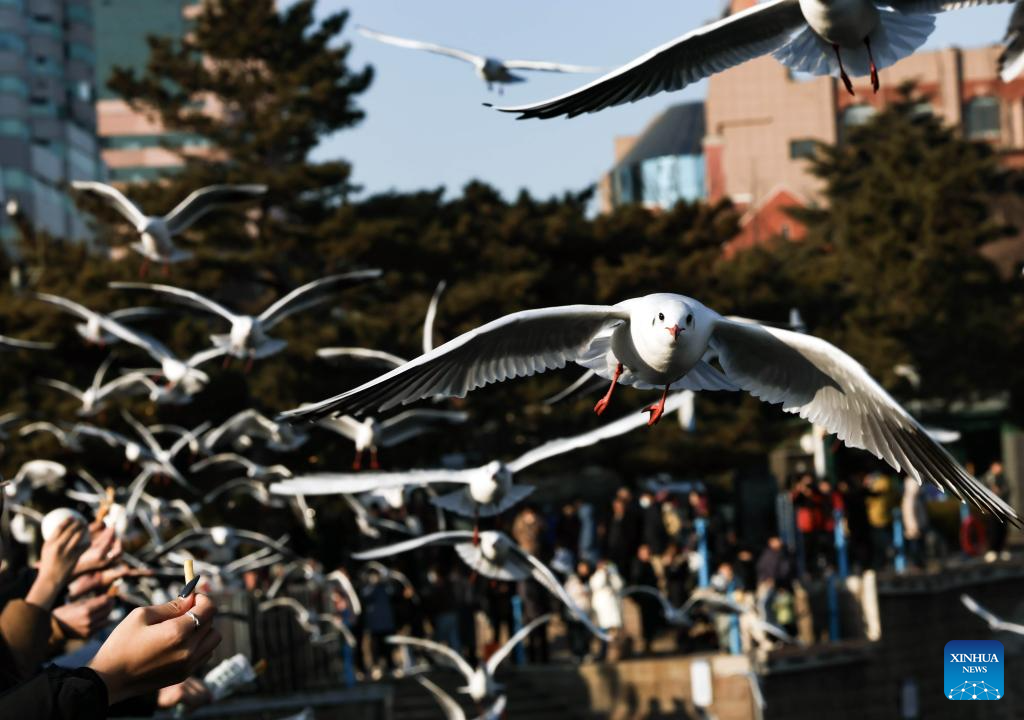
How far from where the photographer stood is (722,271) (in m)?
32.5

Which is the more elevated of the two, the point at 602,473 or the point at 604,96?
the point at 604,96

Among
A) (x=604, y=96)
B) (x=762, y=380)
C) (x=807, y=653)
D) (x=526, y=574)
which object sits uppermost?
(x=604, y=96)

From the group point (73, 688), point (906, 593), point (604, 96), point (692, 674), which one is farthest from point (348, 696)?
point (73, 688)

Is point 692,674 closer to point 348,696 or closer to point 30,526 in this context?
point 348,696

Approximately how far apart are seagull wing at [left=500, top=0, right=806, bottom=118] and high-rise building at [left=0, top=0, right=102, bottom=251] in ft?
199

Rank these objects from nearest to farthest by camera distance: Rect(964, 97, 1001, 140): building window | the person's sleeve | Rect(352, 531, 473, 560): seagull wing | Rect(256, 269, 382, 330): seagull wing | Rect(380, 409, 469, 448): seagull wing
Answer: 1. the person's sleeve
2. Rect(352, 531, 473, 560): seagull wing
3. Rect(256, 269, 382, 330): seagull wing
4. Rect(380, 409, 469, 448): seagull wing
5. Rect(964, 97, 1001, 140): building window

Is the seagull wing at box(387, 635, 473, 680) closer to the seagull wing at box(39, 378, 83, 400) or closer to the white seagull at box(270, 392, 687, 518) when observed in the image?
the white seagull at box(270, 392, 687, 518)

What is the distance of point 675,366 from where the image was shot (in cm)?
731

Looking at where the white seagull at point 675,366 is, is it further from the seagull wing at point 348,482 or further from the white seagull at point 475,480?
the seagull wing at point 348,482

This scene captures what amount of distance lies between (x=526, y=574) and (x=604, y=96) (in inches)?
218

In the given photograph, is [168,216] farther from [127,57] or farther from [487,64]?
[127,57]

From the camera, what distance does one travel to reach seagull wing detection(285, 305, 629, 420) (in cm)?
762

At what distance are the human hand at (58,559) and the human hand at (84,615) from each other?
2.34ft

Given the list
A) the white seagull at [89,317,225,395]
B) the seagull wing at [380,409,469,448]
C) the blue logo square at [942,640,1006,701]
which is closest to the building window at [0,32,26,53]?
the seagull wing at [380,409,469,448]
